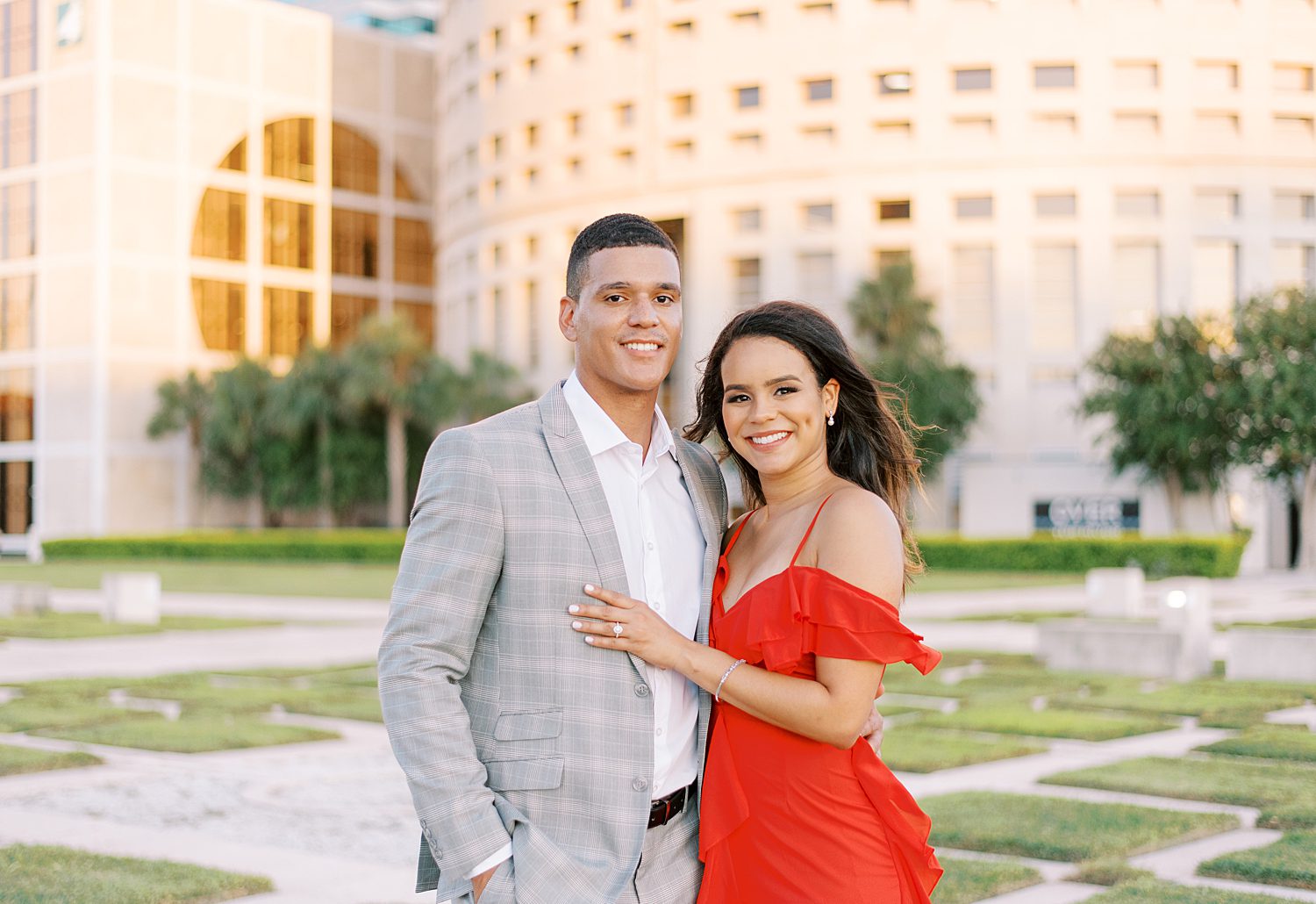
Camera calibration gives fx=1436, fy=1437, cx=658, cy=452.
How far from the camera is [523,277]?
61.9 meters

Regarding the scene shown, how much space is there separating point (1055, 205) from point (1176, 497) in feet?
41.4

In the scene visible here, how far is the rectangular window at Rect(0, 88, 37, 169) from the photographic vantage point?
6700 centimetres

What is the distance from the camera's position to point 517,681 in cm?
312

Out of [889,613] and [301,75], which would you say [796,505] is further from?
[301,75]

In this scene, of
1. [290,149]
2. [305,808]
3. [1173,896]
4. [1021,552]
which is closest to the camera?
[1173,896]

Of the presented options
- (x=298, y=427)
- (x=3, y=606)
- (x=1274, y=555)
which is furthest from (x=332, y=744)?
(x=298, y=427)

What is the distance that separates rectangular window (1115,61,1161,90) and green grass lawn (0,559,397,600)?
103ft

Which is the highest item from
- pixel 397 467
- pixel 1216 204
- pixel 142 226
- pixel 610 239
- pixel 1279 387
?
pixel 142 226

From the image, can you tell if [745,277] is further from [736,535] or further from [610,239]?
[610,239]

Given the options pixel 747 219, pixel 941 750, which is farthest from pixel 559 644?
pixel 747 219

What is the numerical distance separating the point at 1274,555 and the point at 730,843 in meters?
51.7

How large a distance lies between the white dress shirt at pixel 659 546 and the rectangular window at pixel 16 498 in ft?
226

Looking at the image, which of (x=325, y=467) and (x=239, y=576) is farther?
(x=325, y=467)

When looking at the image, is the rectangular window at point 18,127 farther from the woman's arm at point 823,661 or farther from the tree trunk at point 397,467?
the woman's arm at point 823,661
